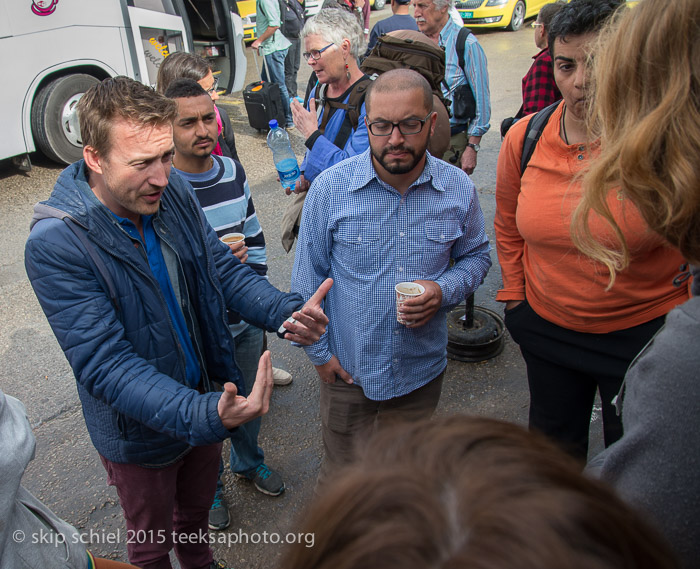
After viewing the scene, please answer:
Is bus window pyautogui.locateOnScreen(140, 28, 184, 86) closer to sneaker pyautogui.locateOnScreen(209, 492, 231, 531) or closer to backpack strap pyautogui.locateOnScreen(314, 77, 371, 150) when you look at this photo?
backpack strap pyautogui.locateOnScreen(314, 77, 371, 150)

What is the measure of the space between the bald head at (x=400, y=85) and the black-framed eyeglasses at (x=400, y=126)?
9 cm

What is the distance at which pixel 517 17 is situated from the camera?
47.0ft

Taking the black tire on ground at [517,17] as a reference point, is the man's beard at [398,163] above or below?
above

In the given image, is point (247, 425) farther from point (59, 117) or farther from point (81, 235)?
point (59, 117)

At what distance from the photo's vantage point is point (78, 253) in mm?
1808

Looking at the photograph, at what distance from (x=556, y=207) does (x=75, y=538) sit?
1.95 meters

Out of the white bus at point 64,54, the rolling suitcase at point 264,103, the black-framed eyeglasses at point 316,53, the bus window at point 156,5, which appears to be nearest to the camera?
the black-framed eyeglasses at point 316,53

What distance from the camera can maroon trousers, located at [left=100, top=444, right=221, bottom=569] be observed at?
216cm

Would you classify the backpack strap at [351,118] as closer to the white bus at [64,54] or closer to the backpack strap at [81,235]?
Answer: the backpack strap at [81,235]

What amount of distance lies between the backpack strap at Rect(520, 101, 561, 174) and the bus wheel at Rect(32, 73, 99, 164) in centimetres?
626

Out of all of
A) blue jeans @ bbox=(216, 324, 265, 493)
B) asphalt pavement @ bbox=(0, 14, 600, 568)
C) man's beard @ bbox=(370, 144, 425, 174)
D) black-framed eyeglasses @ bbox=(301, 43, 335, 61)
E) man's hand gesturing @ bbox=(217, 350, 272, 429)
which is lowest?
asphalt pavement @ bbox=(0, 14, 600, 568)

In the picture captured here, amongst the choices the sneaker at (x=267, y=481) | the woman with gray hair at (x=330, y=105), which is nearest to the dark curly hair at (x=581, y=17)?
the woman with gray hair at (x=330, y=105)

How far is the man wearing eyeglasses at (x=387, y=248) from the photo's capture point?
7.62 ft

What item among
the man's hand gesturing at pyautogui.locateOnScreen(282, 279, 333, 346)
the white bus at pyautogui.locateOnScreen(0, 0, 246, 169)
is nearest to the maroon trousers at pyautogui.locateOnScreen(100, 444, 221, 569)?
the man's hand gesturing at pyautogui.locateOnScreen(282, 279, 333, 346)
